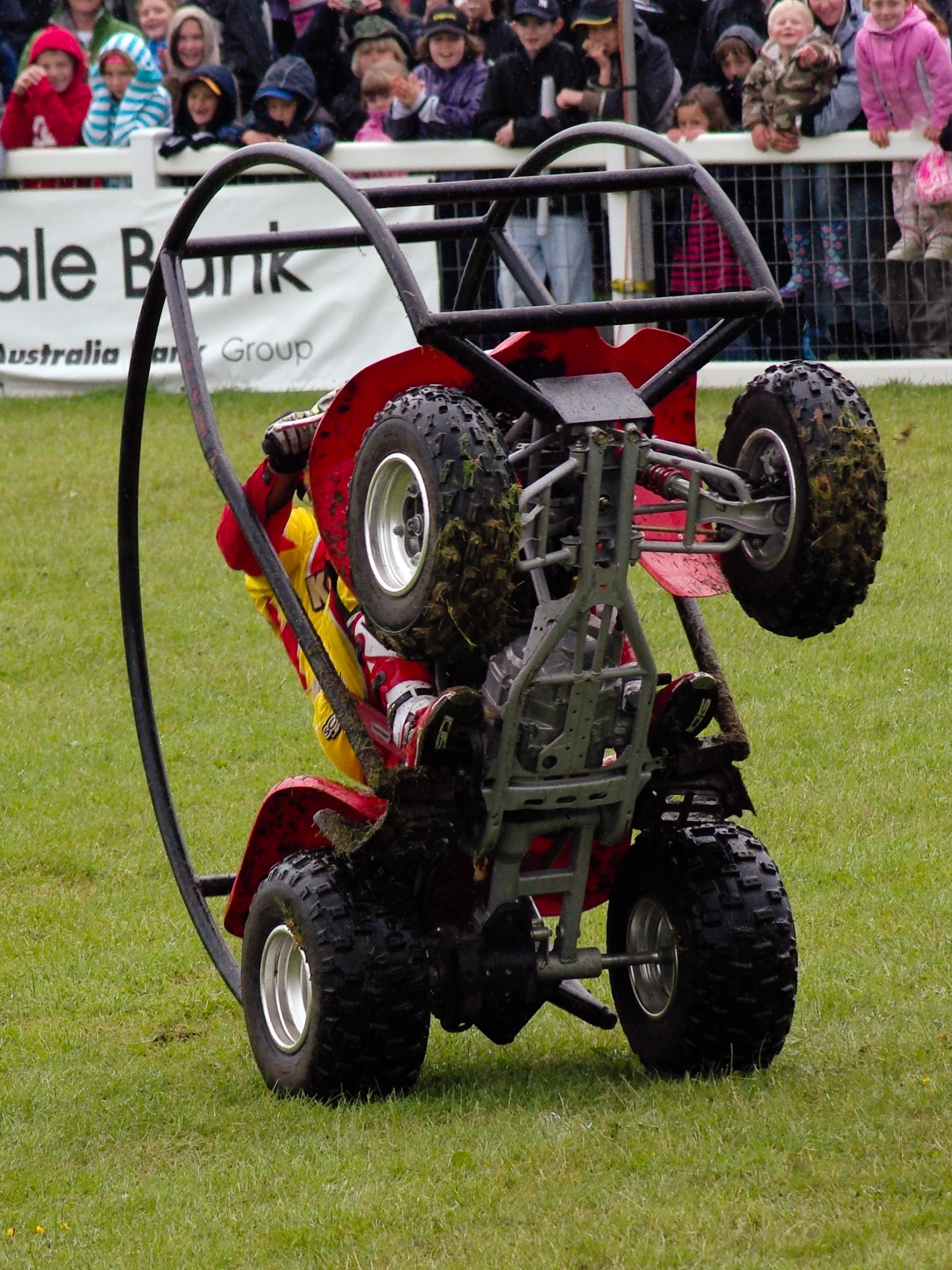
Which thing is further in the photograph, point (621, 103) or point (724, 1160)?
point (621, 103)

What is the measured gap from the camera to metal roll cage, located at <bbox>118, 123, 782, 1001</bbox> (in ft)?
14.0

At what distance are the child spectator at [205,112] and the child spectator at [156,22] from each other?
3.82ft

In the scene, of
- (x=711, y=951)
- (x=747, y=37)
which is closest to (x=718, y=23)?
(x=747, y=37)

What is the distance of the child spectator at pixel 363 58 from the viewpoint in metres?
13.9

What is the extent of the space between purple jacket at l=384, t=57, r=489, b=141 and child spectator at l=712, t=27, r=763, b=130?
160 centimetres

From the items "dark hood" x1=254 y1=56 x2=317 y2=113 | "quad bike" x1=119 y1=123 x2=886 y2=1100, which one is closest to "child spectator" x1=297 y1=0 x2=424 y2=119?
"dark hood" x1=254 y1=56 x2=317 y2=113

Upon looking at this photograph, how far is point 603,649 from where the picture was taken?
4.45 meters

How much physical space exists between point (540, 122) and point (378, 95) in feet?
5.04

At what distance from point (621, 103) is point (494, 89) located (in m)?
0.93

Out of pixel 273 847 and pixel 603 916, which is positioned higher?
pixel 273 847

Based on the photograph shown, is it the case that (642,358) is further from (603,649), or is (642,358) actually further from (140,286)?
(140,286)

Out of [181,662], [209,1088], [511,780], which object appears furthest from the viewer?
[181,662]

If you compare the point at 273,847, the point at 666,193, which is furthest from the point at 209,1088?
the point at 666,193

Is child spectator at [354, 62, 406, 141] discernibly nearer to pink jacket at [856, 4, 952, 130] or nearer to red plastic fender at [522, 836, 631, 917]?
pink jacket at [856, 4, 952, 130]
